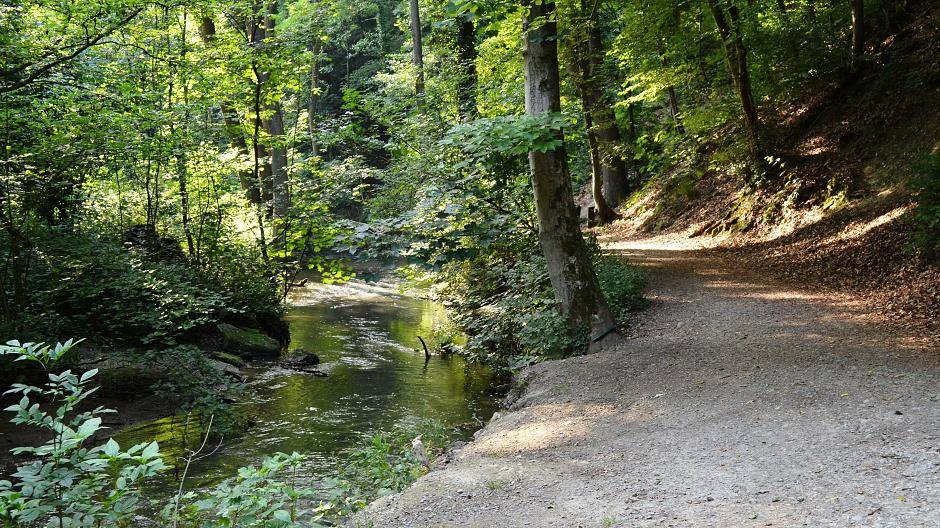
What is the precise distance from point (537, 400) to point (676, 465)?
2.74 m

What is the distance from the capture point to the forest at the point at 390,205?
7.80 metres

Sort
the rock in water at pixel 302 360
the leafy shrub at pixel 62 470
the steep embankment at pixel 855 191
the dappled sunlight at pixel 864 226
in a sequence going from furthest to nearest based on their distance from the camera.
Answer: the rock in water at pixel 302 360, the dappled sunlight at pixel 864 226, the steep embankment at pixel 855 191, the leafy shrub at pixel 62 470

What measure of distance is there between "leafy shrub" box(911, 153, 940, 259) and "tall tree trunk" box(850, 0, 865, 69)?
6041mm

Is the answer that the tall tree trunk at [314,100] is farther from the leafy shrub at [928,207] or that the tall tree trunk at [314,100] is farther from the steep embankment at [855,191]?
the leafy shrub at [928,207]

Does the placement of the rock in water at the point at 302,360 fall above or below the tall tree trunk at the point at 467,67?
below

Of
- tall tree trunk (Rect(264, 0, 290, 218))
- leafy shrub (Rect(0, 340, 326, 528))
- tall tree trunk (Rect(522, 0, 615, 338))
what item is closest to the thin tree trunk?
tall tree trunk (Rect(264, 0, 290, 218))

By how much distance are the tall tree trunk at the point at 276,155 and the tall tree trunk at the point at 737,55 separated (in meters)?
9.46

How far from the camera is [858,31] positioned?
1420cm

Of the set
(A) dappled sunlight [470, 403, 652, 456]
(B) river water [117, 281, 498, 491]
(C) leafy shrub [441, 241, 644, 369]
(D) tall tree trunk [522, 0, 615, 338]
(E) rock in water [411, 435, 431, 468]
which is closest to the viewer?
(A) dappled sunlight [470, 403, 652, 456]

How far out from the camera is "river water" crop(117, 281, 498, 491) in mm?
7586

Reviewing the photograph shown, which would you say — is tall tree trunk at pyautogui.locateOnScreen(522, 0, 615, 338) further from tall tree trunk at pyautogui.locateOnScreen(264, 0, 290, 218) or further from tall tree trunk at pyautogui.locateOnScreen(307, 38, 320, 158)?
tall tree trunk at pyautogui.locateOnScreen(264, 0, 290, 218)

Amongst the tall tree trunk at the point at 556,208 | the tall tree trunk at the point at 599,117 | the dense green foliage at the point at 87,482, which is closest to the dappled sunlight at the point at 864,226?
the tall tree trunk at the point at 599,117

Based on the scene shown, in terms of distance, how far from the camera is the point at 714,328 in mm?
9367

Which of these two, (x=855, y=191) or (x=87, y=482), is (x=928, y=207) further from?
(x=87, y=482)
